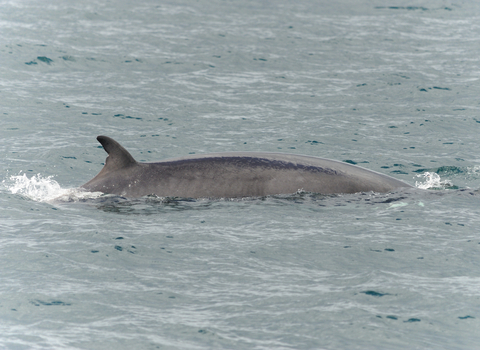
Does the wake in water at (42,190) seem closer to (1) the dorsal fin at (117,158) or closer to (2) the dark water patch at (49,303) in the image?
(1) the dorsal fin at (117,158)

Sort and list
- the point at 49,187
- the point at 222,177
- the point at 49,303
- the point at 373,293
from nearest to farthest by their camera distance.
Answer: the point at 49,303, the point at 373,293, the point at 222,177, the point at 49,187

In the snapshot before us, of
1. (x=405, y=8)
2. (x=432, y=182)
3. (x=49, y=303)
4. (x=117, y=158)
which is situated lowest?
(x=49, y=303)

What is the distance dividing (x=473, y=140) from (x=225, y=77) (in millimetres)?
9594

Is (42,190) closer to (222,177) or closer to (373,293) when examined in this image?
(222,177)

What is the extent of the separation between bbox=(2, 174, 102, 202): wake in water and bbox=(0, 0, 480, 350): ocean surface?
0.06 m

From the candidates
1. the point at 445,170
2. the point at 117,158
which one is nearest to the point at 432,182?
the point at 445,170

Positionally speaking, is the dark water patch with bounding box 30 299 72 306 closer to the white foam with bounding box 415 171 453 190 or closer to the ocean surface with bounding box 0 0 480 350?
the ocean surface with bounding box 0 0 480 350

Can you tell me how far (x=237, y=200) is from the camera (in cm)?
1127

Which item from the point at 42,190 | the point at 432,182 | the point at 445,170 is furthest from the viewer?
the point at 445,170

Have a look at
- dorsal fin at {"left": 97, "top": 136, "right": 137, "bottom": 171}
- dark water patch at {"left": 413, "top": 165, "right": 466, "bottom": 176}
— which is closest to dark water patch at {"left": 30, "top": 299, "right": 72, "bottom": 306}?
dorsal fin at {"left": 97, "top": 136, "right": 137, "bottom": 171}

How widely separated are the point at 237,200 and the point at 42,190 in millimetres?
4065

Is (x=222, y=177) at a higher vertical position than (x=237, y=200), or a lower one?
higher

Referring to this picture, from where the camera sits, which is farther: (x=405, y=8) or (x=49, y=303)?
(x=405, y=8)

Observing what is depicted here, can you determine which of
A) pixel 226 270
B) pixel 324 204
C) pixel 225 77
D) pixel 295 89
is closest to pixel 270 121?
pixel 295 89
